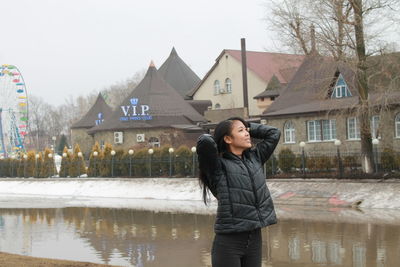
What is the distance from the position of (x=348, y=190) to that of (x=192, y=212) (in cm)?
588

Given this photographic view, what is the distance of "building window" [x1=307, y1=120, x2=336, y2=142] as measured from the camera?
34531 millimetres

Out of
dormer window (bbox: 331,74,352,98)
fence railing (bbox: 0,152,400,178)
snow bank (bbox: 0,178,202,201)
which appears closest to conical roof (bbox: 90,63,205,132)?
fence railing (bbox: 0,152,400,178)

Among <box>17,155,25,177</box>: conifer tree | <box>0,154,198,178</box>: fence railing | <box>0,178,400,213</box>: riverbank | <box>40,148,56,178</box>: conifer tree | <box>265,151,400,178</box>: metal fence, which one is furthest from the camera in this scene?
<box>17,155,25,177</box>: conifer tree

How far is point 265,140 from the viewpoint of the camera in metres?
5.59

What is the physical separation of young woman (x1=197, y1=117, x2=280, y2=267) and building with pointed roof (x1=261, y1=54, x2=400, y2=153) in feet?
66.7

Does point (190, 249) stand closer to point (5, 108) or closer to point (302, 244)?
point (302, 244)

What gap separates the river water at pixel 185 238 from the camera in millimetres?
11562

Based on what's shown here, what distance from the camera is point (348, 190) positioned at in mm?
23078

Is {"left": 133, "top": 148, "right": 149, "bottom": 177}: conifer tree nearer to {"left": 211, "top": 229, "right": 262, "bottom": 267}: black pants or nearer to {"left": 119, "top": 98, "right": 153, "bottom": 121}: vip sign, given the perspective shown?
{"left": 119, "top": 98, "right": 153, "bottom": 121}: vip sign

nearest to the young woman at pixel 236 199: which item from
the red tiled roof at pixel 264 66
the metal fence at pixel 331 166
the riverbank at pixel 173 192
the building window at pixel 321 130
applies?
the riverbank at pixel 173 192

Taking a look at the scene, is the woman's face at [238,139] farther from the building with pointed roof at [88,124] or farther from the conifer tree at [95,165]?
the building with pointed roof at [88,124]

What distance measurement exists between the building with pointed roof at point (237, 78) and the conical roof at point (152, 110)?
4.44 meters

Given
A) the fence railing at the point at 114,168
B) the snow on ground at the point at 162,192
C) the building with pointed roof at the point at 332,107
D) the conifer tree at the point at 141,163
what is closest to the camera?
the snow on ground at the point at 162,192

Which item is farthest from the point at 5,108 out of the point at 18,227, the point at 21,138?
the point at 18,227
